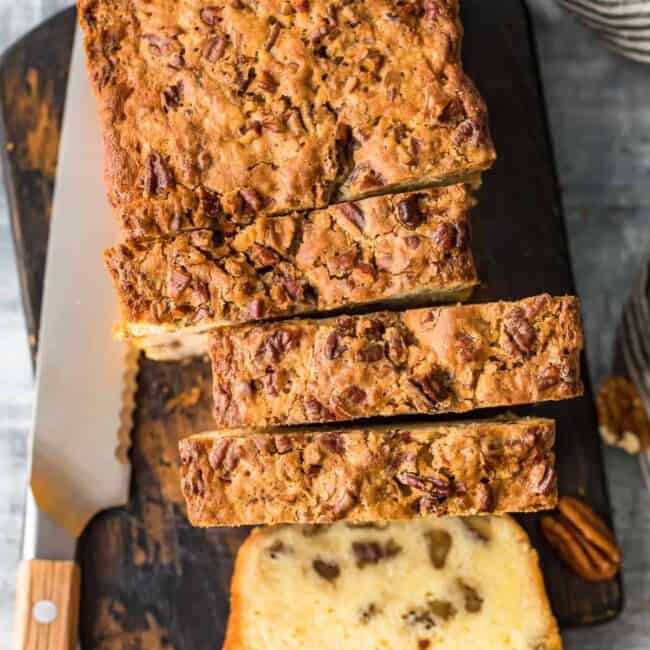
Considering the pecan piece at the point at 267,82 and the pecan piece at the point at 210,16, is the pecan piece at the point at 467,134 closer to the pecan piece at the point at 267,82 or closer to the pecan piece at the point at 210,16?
the pecan piece at the point at 267,82

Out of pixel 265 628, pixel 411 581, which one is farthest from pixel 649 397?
pixel 265 628

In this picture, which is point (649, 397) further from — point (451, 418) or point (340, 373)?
point (340, 373)

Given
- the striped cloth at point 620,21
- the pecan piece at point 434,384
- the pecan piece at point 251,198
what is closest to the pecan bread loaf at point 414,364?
the pecan piece at point 434,384

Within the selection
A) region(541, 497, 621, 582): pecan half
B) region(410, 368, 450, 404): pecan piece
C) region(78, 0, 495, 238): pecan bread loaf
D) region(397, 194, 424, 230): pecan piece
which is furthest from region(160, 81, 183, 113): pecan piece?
region(541, 497, 621, 582): pecan half

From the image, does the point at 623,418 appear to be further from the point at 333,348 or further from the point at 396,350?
the point at 333,348

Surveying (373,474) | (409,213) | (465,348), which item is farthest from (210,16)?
(373,474)

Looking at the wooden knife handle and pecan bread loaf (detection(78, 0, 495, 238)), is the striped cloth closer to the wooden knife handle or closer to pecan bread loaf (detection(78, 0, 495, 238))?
pecan bread loaf (detection(78, 0, 495, 238))
